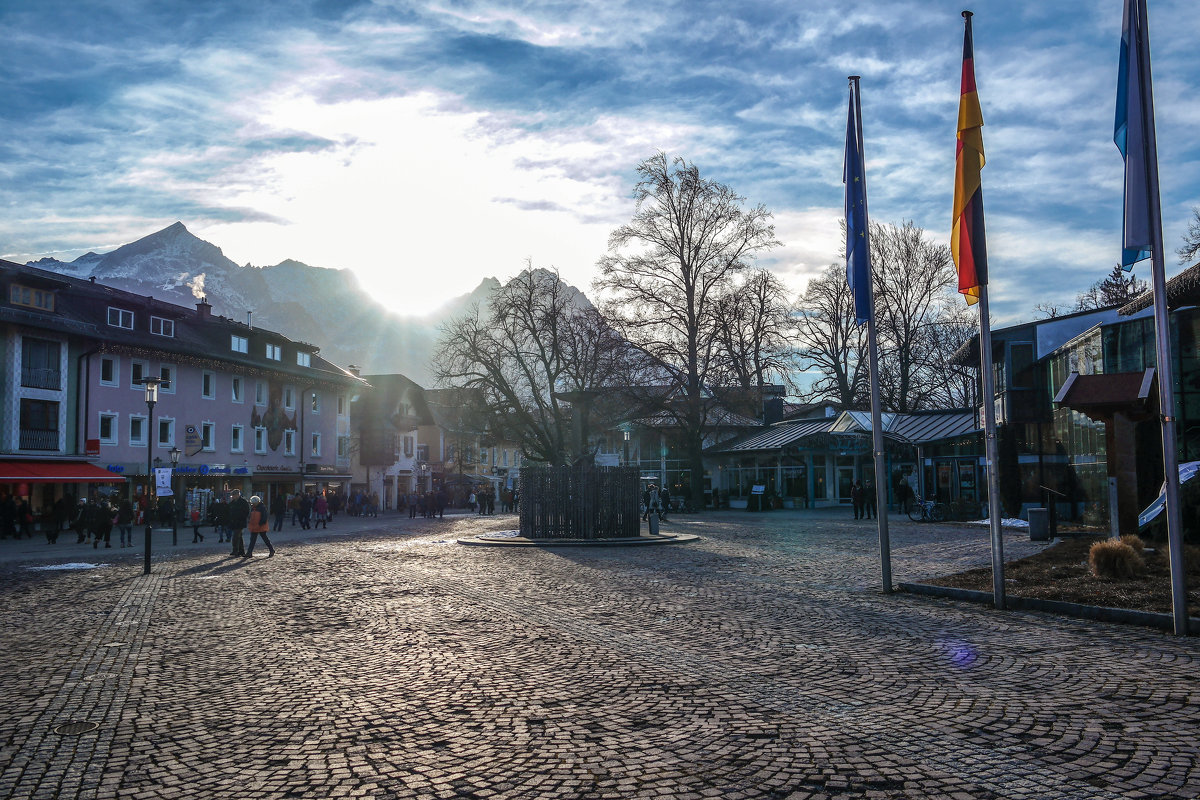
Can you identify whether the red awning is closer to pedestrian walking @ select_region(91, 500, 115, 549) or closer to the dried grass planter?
pedestrian walking @ select_region(91, 500, 115, 549)

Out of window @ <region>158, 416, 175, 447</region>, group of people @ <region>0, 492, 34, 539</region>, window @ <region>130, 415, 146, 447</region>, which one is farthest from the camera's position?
window @ <region>158, 416, 175, 447</region>

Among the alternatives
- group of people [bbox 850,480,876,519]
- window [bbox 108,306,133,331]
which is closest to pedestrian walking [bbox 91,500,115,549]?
window [bbox 108,306,133,331]

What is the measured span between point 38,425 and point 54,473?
2700 mm

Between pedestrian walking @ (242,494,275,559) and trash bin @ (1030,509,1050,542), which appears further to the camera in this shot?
pedestrian walking @ (242,494,275,559)

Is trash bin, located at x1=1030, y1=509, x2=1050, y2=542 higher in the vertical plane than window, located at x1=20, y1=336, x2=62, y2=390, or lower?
lower

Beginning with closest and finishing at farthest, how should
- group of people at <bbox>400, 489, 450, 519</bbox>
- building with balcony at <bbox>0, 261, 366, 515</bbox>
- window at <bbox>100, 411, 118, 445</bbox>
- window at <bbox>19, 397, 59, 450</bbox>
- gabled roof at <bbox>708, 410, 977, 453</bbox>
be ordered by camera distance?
1. window at <bbox>19, 397, 59, 450</bbox>
2. building with balcony at <bbox>0, 261, 366, 515</bbox>
3. gabled roof at <bbox>708, 410, 977, 453</bbox>
4. window at <bbox>100, 411, 118, 445</bbox>
5. group of people at <bbox>400, 489, 450, 519</bbox>

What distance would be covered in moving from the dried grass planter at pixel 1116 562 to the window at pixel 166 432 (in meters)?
40.7

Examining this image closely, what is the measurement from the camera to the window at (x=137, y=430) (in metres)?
41.9

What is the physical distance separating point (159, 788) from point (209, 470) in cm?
4423

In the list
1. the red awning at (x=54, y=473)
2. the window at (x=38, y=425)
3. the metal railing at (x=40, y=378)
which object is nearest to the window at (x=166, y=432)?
the red awning at (x=54, y=473)

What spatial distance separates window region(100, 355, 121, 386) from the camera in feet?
133

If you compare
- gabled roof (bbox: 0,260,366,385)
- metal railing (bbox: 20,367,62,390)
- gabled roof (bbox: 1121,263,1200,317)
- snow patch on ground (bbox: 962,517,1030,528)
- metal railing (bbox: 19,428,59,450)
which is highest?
gabled roof (bbox: 0,260,366,385)

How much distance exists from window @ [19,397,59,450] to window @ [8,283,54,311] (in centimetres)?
369

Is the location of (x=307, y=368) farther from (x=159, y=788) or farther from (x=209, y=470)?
(x=159, y=788)
